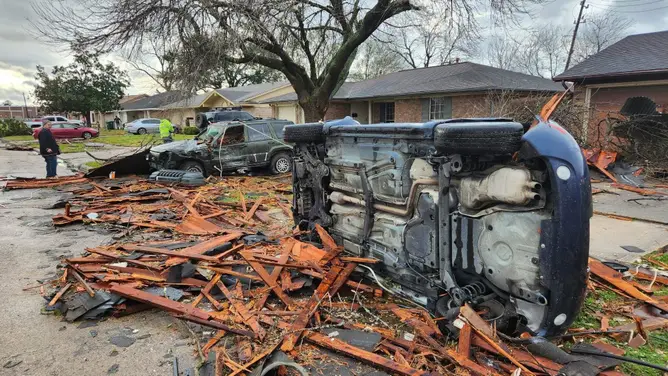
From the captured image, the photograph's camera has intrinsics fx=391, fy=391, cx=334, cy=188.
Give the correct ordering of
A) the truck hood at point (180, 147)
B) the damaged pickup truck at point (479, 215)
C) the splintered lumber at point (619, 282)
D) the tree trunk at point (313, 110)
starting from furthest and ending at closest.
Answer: the tree trunk at point (313, 110) < the truck hood at point (180, 147) < the splintered lumber at point (619, 282) < the damaged pickup truck at point (479, 215)

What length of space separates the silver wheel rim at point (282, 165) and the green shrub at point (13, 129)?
34.9 metres

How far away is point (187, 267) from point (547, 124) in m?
3.72

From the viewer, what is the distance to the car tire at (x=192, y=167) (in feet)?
37.3

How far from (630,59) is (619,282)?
1503cm

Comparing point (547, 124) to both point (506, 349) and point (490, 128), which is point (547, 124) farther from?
point (506, 349)

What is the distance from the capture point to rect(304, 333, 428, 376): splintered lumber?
267cm

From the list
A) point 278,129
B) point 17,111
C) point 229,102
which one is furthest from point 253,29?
point 17,111

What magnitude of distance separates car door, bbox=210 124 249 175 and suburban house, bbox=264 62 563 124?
353 inches

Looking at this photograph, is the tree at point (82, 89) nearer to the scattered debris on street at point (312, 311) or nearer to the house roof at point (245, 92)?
the house roof at point (245, 92)

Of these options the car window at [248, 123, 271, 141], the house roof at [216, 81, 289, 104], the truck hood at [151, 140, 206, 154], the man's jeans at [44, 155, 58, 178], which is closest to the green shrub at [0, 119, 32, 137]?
the house roof at [216, 81, 289, 104]

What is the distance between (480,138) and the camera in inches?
106

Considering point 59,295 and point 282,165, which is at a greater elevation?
point 282,165

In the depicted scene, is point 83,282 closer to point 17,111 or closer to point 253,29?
point 253,29

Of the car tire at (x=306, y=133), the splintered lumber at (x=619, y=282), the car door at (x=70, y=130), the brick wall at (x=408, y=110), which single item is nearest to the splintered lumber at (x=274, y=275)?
the car tire at (x=306, y=133)
